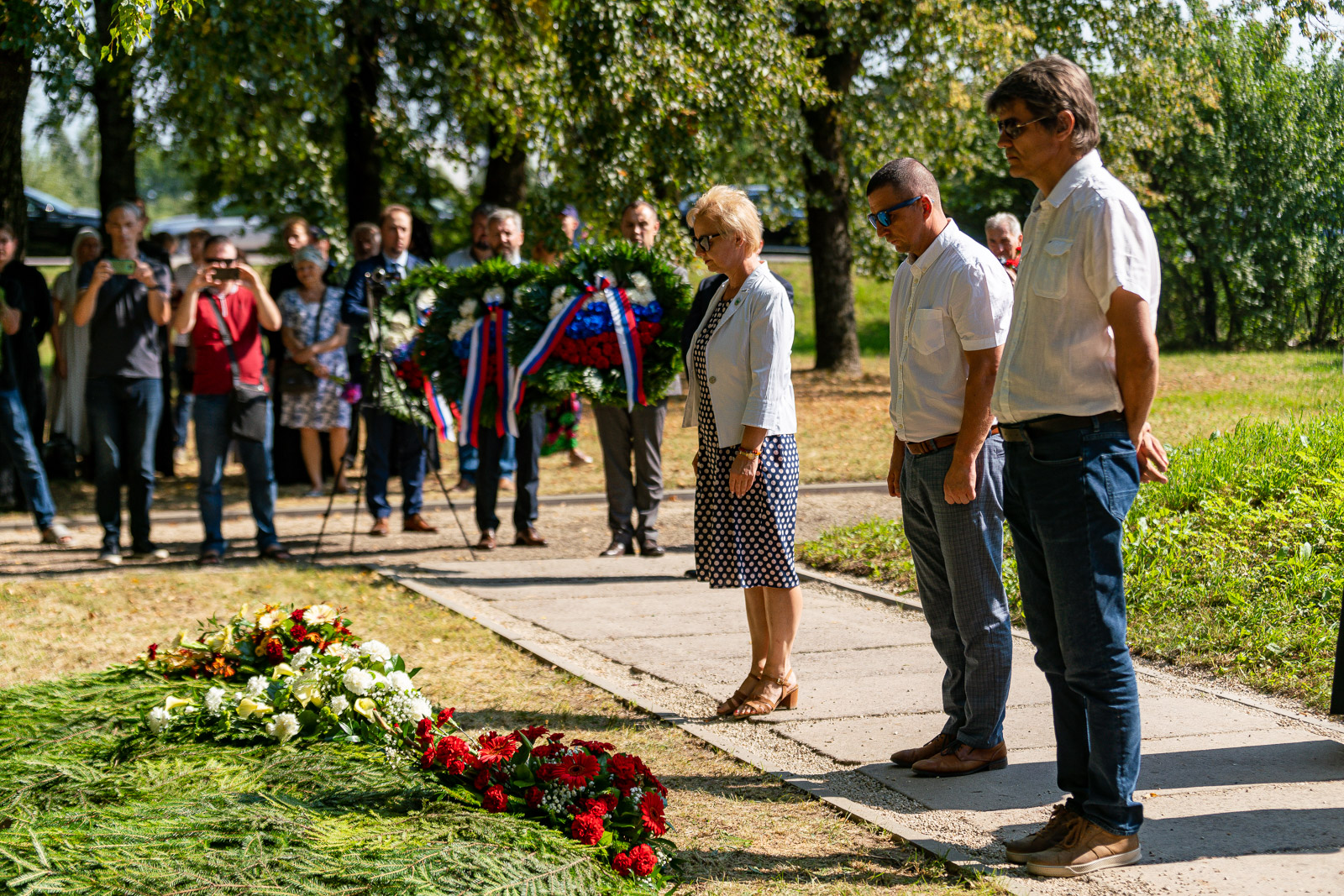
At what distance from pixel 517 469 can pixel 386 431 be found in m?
1.13

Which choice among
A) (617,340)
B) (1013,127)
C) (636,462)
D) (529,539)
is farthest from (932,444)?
(529,539)

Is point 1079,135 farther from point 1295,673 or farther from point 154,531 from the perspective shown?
point 154,531

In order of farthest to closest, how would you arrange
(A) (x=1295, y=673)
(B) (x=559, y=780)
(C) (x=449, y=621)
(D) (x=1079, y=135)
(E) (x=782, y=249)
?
(E) (x=782, y=249) → (C) (x=449, y=621) → (A) (x=1295, y=673) → (B) (x=559, y=780) → (D) (x=1079, y=135)

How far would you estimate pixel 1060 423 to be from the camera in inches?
139

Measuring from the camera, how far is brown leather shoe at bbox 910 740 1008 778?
4.39 m

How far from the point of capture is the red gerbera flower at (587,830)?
362cm

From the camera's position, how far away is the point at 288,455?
12.8 meters

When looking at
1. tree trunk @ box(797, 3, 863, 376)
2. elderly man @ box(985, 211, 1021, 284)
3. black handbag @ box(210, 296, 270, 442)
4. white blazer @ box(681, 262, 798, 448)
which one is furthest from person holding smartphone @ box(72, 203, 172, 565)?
tree trunk @ box(797, 3, 863, 376)

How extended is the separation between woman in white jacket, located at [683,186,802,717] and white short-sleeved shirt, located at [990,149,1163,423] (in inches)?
60.5

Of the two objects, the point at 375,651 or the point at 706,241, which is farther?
the point at 706,241

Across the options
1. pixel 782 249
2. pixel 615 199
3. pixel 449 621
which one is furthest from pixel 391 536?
pixel 782 249

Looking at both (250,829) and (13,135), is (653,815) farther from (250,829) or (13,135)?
(13,135)

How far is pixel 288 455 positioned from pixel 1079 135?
34.6ft

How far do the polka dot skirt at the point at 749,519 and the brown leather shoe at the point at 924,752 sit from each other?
866 mm
